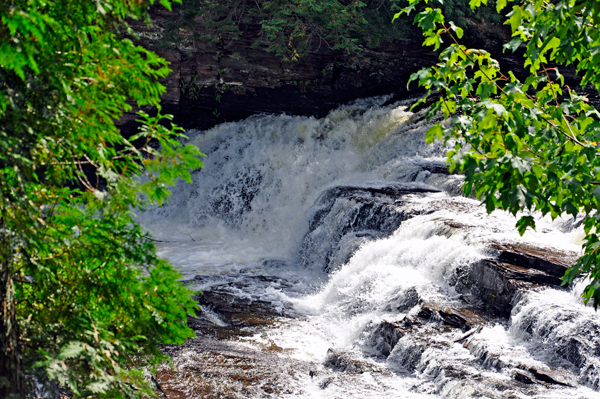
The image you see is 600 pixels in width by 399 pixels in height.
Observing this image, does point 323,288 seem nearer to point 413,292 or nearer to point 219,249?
point 413,292

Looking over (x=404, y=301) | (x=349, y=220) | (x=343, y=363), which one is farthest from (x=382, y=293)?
(x=349, y=220)

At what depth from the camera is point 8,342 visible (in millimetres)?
2496

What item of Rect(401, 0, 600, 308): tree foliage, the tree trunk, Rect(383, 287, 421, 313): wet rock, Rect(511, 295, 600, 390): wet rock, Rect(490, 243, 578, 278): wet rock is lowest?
Rect(383, 287, 421, 313): wet rock

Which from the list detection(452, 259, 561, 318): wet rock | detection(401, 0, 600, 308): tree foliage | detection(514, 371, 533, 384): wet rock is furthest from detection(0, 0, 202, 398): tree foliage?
detection(452, 259, 561, 318): wet rock

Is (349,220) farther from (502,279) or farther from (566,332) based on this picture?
(566,332)

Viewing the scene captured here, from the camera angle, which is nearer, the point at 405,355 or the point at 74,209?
the point at 74,209

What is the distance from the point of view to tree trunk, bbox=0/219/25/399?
2.47m

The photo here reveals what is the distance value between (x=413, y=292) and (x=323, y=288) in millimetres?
2778

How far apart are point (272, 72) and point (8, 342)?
15.9 metres

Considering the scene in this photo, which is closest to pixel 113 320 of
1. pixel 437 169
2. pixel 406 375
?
pixel 406 375

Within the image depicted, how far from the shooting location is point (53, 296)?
2857 millimetres

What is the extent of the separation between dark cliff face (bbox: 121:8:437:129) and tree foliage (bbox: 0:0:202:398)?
14.7 metres

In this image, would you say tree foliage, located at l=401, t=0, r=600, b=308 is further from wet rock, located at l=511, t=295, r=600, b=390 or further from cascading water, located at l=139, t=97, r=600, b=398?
cascading water, located at l=139, t=97, r=600, b=398

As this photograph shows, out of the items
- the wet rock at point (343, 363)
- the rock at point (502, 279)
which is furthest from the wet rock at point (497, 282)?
the wet rock at point (343, 363)
